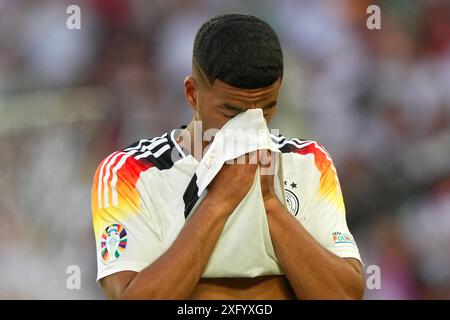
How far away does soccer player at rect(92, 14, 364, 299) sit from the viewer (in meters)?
2.15

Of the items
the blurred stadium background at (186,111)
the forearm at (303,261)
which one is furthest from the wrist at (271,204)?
the blurred stadium background at (186,111)

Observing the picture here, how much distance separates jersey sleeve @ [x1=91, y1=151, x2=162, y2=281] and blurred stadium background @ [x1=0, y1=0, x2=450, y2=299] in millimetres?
1889

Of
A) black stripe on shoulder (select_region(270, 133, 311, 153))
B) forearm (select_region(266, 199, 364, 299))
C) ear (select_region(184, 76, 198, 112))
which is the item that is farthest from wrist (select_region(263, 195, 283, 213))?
ear (select_region(184, 76, 198, 112))

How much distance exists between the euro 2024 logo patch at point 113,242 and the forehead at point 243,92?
1.64ft

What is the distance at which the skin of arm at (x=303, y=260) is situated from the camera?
7.06 ft

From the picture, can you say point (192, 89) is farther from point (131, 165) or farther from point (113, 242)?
point (113, 242)

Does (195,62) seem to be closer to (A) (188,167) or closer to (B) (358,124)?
(A) (188,167)

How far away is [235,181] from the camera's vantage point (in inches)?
85.3

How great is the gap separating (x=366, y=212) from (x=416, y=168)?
17.0 inches

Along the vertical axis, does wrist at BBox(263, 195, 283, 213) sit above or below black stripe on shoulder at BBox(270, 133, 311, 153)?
below

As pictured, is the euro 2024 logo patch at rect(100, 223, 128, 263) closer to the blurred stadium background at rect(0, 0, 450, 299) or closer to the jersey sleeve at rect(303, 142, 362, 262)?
the jersey sleeve at rect(303, 142, 362, 262)

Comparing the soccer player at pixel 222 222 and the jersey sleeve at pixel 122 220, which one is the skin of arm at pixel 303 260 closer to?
the soccer player at pixel 222 222

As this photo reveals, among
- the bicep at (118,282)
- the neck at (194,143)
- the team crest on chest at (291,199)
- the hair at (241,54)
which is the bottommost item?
the bicep at (118,282)
